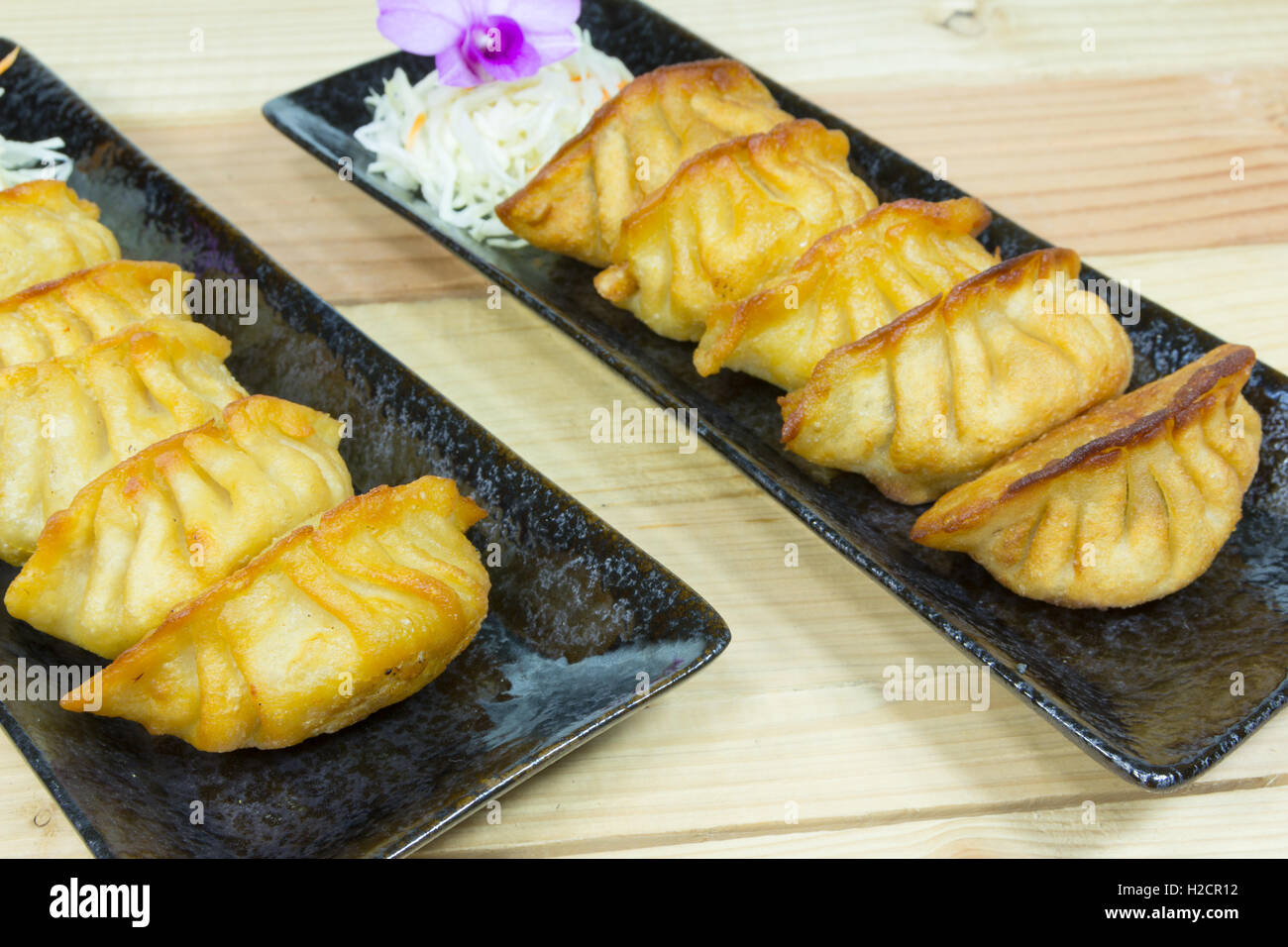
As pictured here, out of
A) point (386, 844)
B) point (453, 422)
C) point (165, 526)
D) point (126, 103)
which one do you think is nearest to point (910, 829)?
point (386, 844)

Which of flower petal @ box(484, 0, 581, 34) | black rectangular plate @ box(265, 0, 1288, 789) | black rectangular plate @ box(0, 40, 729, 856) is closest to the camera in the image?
black rectangular plate @ box(0, 40, 729, 856)

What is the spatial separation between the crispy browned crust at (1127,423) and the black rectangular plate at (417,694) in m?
0.53

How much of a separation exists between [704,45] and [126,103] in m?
1.74

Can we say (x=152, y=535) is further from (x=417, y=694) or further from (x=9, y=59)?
(x=9, y=59)

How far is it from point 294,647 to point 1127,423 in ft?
5.32

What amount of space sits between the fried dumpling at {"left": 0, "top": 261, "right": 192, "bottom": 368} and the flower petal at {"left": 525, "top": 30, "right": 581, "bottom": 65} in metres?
1.24

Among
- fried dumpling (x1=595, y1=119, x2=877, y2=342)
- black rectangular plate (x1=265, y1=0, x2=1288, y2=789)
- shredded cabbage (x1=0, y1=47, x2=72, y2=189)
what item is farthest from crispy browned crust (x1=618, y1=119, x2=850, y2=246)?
shredded cabbage (x1=0, y1=47, x2=72, y2=189)

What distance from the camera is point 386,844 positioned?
2129 millimetres

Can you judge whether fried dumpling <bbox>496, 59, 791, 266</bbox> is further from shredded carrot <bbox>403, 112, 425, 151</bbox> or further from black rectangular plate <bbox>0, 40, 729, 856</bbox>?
black rectangular plate <bbox>0, 40, 729, 856</bbox>

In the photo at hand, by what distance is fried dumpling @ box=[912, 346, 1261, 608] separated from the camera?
258 cm

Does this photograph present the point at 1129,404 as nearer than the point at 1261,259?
Yes

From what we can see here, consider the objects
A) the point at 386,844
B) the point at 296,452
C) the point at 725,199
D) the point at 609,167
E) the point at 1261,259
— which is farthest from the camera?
the point at 1261,259

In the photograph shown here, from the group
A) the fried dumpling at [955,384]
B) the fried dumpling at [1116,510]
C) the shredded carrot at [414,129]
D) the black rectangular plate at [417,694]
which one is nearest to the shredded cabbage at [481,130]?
the shredded carrot at [414,129]

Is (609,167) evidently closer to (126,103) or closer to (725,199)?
(725,199)
